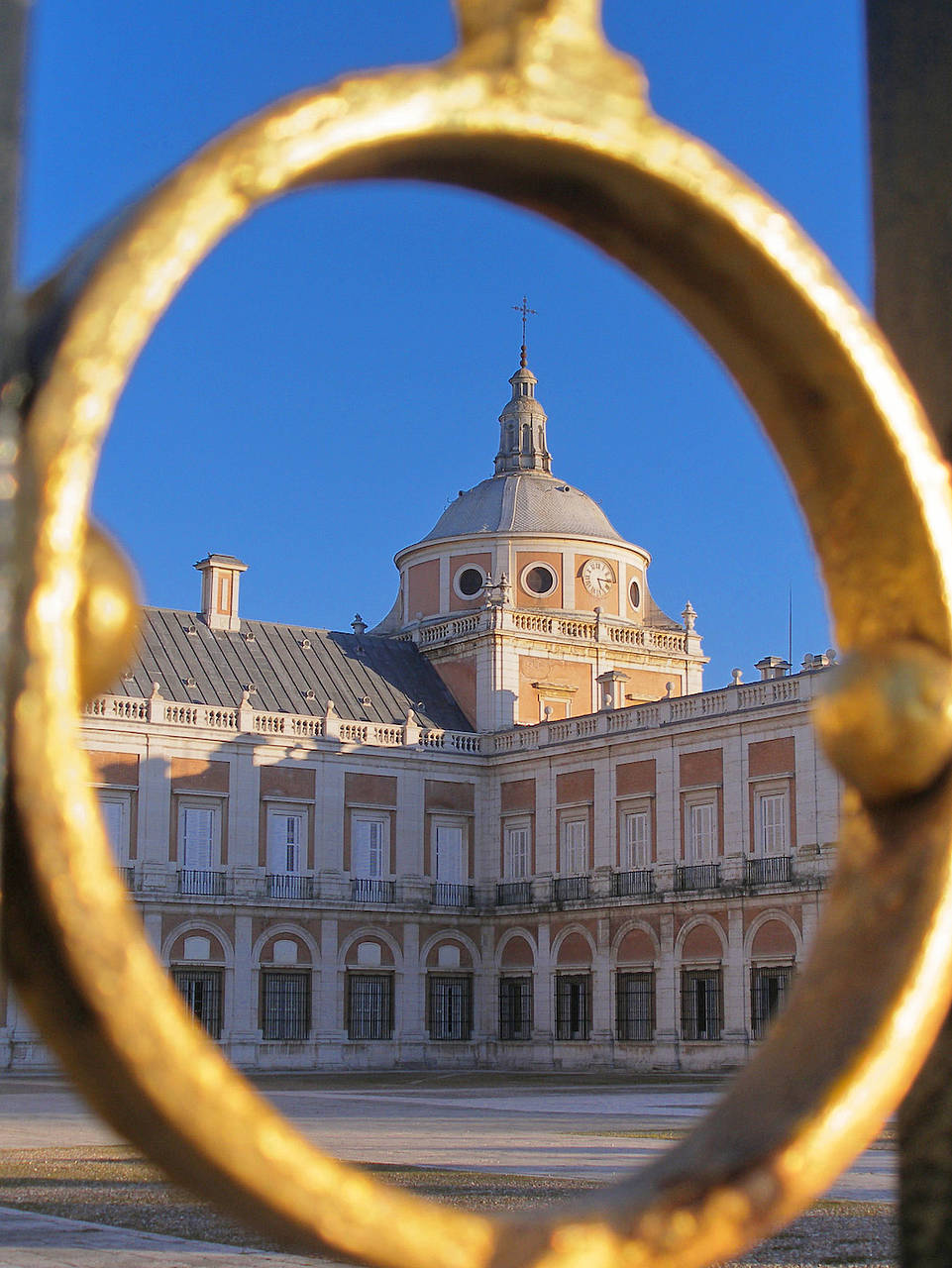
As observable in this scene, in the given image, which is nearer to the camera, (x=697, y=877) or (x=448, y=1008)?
(x=697, y=877)

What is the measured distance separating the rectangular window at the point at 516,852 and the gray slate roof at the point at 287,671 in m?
2.94

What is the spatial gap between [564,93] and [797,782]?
30.4 meters

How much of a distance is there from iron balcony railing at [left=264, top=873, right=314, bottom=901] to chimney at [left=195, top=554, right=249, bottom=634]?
20.5 ft

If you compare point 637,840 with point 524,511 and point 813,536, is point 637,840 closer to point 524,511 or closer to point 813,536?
point 524,511

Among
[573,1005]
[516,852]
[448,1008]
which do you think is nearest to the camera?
[573,1005]

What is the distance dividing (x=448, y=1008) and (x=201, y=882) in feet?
21.0

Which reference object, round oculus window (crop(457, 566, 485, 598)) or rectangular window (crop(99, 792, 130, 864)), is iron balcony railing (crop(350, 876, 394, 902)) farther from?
round oculus window (crop(457, 566, 485, 598))

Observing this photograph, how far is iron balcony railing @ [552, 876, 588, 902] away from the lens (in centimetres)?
3462

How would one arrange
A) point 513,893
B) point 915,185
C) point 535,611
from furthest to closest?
point 535,611
point 513,893
point 915,185

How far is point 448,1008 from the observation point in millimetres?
36281

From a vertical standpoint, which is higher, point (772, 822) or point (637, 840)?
point (772, 822)

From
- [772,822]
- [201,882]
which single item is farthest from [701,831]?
[201,882]

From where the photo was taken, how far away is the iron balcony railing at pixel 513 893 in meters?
36.2

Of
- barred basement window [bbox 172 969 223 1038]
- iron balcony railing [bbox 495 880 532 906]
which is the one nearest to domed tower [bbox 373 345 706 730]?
iron balcony railing [bbox 495 880 532 906]
